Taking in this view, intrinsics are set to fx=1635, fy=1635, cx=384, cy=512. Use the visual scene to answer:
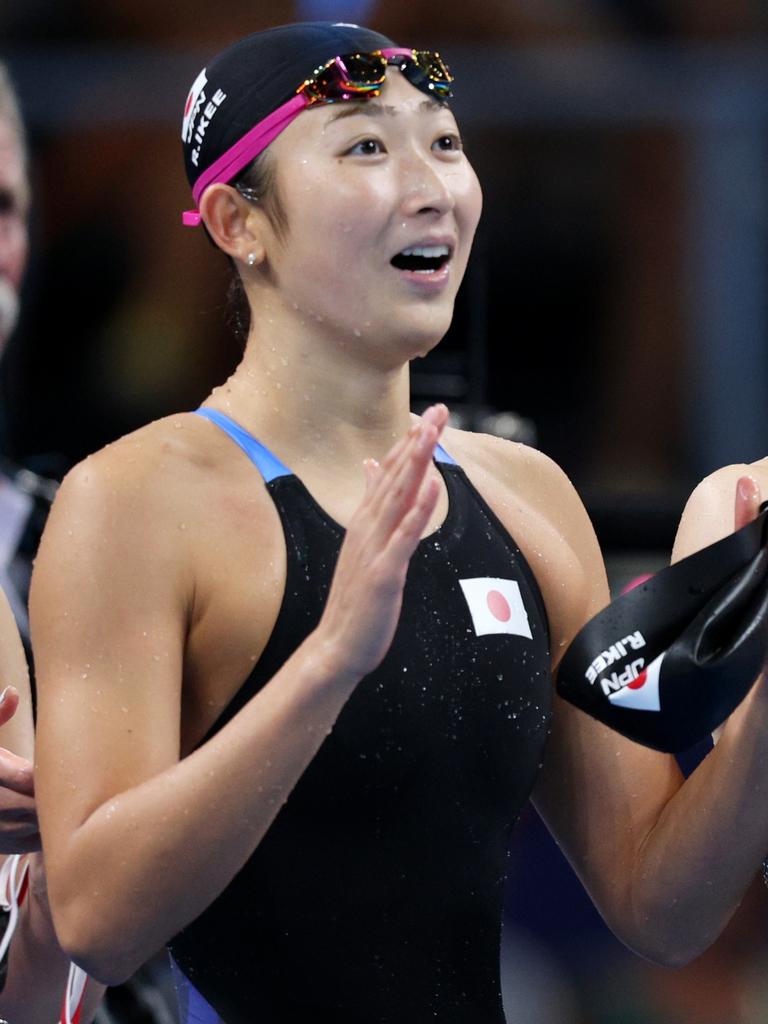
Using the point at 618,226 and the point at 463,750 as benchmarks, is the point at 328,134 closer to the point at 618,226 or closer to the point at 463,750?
the point at 463,750

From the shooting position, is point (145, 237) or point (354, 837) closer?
point (354, 837)

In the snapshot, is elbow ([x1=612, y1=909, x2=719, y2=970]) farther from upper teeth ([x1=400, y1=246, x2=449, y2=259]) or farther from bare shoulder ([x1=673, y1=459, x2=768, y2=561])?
upper teeth ([x1=400, y1=246, x2=449, y2=259])

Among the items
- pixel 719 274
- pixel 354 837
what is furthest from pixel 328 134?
pixel 719 274

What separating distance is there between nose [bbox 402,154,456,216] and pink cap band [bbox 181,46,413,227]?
155 millimetres

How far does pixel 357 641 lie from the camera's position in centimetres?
159

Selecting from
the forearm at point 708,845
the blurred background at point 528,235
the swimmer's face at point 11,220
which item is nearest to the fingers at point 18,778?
the forearm at point 708,845

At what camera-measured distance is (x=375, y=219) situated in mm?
1896

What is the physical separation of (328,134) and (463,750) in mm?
748

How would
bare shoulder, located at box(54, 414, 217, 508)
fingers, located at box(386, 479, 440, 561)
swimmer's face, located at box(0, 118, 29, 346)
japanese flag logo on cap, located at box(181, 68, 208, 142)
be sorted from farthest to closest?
1. swimmer's face, located at box(0, 118, 29, 346)
2. japanese flag logo on cap, located at box(181, 68, 208, 142)
3. bare shoulder, located at box(54, 414, 217, 508)
4. fingers, located at box(386, 479, 440, 561)

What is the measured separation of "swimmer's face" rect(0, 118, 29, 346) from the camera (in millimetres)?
4852

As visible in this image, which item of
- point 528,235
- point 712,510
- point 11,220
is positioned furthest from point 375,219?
point 528,235

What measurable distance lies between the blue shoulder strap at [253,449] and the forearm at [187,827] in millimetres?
364

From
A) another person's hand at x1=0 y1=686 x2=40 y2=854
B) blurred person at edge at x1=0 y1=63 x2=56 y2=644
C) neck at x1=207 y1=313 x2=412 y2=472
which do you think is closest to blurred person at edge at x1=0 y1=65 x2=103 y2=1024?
another person's hand at x1=0 y1=686 x2=40 y2=854

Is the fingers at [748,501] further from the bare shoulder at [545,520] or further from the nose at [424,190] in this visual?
the nose at [424,190]
